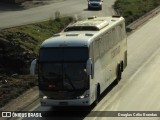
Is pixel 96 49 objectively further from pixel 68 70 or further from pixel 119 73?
pixel 119 73

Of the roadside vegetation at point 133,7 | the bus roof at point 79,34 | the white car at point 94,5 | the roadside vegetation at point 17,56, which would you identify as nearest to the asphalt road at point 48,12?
the white car at point 94,5

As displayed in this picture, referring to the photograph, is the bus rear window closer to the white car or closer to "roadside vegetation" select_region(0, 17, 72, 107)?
"roadside vegetation" select_region(0, 17, 72, 107)

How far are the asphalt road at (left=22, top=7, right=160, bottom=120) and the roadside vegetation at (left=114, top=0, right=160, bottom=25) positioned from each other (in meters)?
12.7

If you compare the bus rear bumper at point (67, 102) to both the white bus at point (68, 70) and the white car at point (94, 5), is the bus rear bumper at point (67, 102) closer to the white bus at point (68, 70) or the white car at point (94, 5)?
the white bus at point (68, 70)

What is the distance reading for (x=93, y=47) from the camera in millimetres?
22188

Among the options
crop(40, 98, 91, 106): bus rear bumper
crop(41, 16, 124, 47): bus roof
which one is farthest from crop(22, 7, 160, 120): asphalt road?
crop(41, 16, 124, 47): bus roof

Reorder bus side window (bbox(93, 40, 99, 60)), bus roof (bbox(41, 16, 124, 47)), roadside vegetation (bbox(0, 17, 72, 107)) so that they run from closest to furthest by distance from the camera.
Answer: bus roof (bbox(41, 16, 124, 47)) → bus side window (bbox(93, 40, 99, 60)) → roadside vegetation (bbox(0, 17, 72, 107))

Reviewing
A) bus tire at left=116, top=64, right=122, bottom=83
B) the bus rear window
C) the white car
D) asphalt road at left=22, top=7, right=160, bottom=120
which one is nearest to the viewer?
the bus rear window

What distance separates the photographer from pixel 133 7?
61938 mm

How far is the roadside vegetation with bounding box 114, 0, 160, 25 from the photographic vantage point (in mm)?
55031

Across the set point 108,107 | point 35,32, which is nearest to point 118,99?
point 108,107

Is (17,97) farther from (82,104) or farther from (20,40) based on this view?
(20,40)

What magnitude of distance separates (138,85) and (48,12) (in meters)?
31.0

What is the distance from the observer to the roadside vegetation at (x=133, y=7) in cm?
5503
